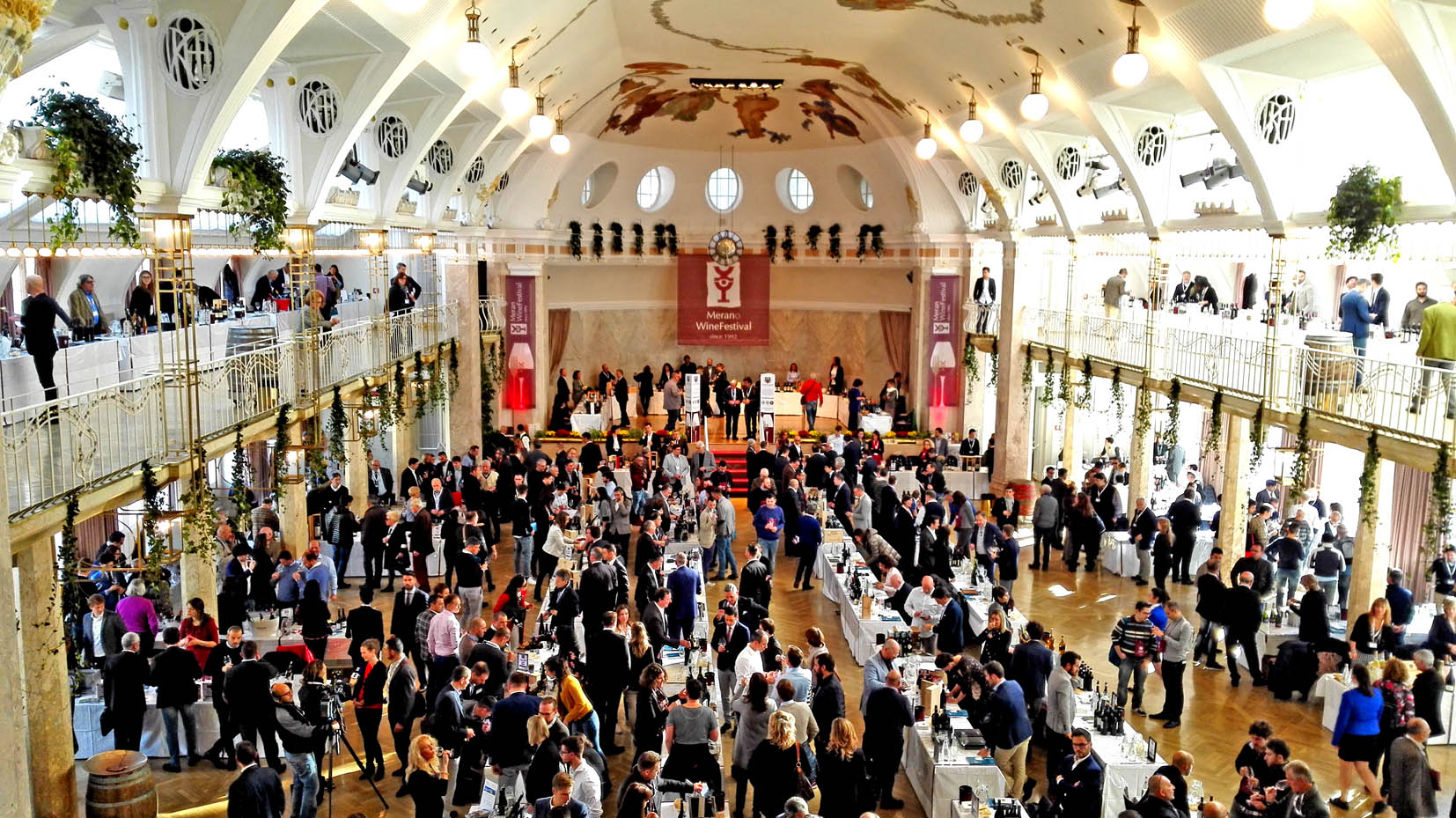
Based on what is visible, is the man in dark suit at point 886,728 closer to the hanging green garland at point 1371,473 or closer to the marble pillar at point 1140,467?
the hanging green garland at point 1371,473

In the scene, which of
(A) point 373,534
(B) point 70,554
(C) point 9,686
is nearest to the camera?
(C) point 9,686

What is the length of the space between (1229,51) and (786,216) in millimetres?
16682

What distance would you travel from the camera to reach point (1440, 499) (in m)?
10.6

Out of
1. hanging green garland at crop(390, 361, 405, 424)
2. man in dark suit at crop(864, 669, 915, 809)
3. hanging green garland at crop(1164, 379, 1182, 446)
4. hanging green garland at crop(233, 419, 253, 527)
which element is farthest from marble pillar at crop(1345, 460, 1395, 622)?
hanging green garland at crop(390, 361, 405, 424)

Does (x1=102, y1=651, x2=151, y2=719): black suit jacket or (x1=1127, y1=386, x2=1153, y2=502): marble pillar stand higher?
(x1=1127, y1=386, x2=1153, y2=502): marble pillar

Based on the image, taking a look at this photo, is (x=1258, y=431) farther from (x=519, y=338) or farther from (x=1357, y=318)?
(x=519, y=338)

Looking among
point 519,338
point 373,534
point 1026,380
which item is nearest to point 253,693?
point 373,534

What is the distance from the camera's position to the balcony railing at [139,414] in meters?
8.45

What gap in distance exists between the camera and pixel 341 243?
22.8 meters

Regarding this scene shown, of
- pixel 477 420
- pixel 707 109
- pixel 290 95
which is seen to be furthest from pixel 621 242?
pixel 290 95

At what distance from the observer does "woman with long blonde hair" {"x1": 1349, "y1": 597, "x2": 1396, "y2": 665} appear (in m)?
11.3

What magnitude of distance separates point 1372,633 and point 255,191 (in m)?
12.0

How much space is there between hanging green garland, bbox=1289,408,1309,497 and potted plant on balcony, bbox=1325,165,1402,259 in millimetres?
1927

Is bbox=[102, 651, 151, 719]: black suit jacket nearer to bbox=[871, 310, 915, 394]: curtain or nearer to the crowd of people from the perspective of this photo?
the crowd of people
